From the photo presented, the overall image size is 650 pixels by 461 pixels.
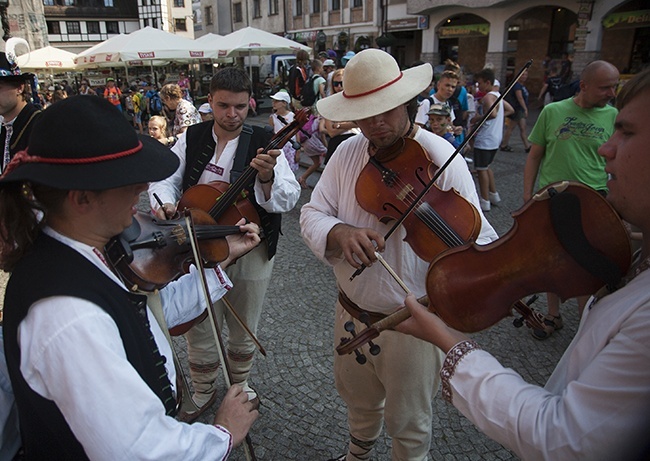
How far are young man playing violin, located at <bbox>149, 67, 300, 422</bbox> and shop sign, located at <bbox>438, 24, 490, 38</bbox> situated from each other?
65.8ft

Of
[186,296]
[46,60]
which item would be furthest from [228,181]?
[46,60]

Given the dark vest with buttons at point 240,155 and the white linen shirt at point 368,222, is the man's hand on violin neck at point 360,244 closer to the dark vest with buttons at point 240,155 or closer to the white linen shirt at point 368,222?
the white linen shirt at point 368,222

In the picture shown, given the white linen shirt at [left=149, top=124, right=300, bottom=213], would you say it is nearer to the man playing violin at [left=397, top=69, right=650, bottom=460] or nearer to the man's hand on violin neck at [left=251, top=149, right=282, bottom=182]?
the man's hand on violin neck at [left=251, top=149, right=282, bottom=182]

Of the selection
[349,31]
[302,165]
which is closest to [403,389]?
[302,165]

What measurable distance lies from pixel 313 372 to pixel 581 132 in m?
2.67

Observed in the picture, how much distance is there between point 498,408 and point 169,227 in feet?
5.08

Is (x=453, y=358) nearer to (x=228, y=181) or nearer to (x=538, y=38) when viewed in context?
(x=228, y=181)

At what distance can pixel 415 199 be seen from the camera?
1.80m

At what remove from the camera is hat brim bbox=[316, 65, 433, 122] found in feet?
5.93

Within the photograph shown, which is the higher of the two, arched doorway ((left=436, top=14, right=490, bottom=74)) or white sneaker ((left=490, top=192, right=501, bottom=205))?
arched doorway ((left=436, top=14, right=490, bottom=74))

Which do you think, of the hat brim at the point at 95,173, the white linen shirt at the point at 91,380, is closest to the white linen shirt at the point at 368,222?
the hat brim at the point at 95,173

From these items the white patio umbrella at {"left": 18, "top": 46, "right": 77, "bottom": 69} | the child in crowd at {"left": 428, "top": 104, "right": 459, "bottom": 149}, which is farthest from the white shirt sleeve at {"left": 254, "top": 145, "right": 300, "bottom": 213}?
the white patio umbrella at {"left": 18, "top": 46, "right": 77, "bottom": 69}

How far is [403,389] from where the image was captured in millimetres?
1921

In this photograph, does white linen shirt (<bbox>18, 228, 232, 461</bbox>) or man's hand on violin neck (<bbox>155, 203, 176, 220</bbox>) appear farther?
man's hand on violin neck (<bbox>155, 203, 176, 220</bbox>)
